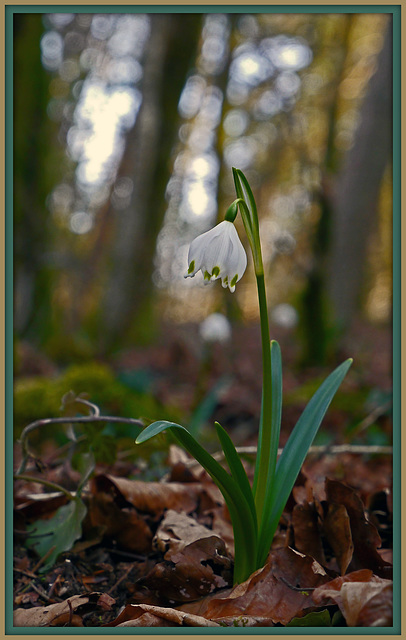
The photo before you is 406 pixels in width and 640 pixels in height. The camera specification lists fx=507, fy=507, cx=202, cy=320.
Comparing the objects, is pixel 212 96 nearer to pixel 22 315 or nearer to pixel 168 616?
pixel 22 315

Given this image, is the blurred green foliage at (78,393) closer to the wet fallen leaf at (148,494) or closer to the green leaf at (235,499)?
the wet fallen leaf at (148,494)

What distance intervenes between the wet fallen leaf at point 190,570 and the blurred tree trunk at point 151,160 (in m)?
4.75

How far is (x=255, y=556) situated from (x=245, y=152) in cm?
1463

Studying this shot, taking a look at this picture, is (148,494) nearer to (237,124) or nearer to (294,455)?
(294,455)

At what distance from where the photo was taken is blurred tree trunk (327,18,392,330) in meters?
6.50

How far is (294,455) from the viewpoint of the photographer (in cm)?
128

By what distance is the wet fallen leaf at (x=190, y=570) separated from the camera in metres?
1.20

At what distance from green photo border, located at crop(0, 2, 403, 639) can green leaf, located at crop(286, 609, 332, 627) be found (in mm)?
33

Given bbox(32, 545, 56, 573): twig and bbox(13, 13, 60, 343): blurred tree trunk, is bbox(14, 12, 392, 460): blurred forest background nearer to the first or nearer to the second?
bbox(13, 13, 60, 343): blurred tree trunk

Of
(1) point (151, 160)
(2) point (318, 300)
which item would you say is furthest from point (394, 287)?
(1) point (151, 160)

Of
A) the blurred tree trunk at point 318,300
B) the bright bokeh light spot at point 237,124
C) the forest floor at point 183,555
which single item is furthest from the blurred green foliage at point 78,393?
the bright bokeh light spot at point 237,124

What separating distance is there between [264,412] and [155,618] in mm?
493

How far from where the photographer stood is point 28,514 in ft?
5.54

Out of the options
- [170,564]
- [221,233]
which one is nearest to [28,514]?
[170,564]
